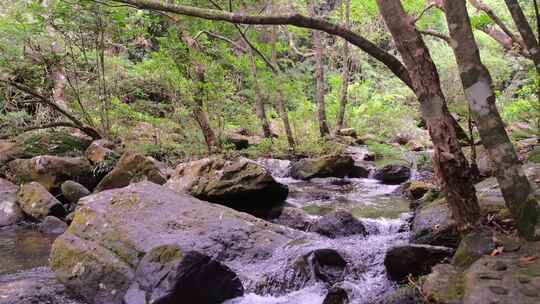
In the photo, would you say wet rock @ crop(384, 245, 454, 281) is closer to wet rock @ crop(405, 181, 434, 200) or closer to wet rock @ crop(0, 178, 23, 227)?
wet rock @ crop(405, 181, 434, 200)

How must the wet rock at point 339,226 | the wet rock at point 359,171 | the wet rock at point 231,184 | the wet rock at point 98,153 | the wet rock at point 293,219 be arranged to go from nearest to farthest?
1. the wet rock at point 339,226
2. the wet rock at point 293,219
3. the wet rock at point 231,184
4. the wet rock at point 98,153
5. the wet rock at point 359,171

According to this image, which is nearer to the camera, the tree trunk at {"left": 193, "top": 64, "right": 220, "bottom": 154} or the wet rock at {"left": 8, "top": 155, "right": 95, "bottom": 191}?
the wet rock at {"left": 8, "top": 155, "right": 95, "bottom": 191}

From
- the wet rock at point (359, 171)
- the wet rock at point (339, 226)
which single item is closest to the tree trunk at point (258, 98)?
the wet rock at point (359, 171)

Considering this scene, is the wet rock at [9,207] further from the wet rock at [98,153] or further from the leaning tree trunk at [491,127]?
the leaning tree trunk at [491,127]

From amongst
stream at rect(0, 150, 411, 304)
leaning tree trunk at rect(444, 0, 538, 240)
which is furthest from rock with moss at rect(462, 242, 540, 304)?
stream at rect(0, 150, 411, 304)

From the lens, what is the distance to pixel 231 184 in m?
7.72

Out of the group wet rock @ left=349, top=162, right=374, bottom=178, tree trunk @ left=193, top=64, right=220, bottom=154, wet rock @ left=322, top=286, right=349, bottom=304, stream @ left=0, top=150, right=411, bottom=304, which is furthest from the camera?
wet rock @ left=349, top=162, right=374, bottom=178

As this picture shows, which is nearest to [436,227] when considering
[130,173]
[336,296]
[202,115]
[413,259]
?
[413,259]

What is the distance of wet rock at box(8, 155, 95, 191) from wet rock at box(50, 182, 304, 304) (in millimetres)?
3876

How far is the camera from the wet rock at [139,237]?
4645mm

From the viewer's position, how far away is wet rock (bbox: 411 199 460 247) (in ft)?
15.5

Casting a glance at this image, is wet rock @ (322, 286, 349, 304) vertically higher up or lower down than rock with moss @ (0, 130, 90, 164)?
lower down

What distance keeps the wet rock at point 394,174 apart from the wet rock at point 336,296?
634 cm

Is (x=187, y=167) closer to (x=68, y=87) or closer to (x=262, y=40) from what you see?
(x=68, y=87)
